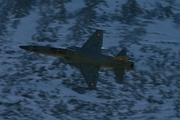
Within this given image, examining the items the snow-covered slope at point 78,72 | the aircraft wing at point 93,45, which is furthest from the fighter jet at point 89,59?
the snow-covered slope at point 78,72

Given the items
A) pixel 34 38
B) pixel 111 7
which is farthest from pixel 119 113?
pixel 111 7

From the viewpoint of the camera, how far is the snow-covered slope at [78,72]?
248 ft

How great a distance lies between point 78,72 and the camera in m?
82.2

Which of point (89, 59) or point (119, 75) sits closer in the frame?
point (119, 75)

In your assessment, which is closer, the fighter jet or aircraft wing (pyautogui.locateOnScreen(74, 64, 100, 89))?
the fighter jet

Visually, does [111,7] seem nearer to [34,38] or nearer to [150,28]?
[150,28]

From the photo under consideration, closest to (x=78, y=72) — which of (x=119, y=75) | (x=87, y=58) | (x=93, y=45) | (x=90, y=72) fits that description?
(x=93, y=45)

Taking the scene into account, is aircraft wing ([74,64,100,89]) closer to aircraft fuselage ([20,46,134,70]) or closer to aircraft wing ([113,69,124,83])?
aircraft fuselage ([20,46,134,70])

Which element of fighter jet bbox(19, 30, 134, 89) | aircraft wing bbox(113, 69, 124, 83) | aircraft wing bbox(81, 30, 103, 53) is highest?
aircraft wing bbox(81, 30, 103, 53)

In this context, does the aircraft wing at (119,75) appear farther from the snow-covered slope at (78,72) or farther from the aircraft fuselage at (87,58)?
the snow-covered slope at (78,72)

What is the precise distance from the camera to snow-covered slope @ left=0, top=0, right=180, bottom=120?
248 feet

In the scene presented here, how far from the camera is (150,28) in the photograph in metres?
94.8

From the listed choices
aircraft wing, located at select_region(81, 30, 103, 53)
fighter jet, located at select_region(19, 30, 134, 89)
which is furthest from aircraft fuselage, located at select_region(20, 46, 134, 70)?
aircraft wing, located at select_region(81, 30, 103, 53)

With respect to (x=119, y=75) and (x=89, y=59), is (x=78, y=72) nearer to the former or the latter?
(x=89, y=59)
